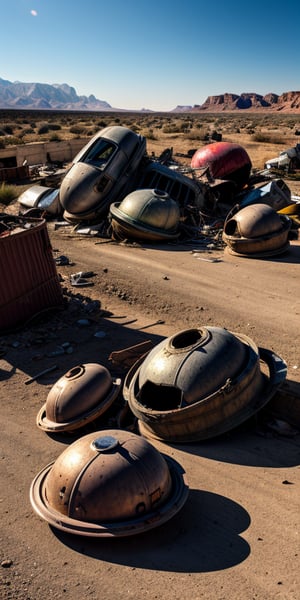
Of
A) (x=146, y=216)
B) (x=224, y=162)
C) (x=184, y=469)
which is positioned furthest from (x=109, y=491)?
(x=224, y=162)

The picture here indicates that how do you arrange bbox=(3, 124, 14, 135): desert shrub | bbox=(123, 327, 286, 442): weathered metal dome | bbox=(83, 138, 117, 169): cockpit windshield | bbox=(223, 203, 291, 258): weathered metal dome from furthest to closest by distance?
1. bbox=(3, 124, 14, 135): desert shrub
2. bbox=(83, 138, 117, 169): cockpit windshield
3. bbox=(223, 203, 291, 258): weathered metal dome
4. bbox=(123, 327, 286, 442): weathered metal dome

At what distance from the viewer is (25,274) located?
1009cm

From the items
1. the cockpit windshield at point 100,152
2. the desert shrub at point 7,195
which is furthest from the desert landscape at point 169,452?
the desert shrub at point 7,195

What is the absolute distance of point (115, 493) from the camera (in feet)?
15.5

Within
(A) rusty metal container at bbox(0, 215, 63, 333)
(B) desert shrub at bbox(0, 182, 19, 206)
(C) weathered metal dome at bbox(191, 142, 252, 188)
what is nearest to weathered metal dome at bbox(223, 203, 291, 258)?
(A) rusty metal container at bbox(0, 215, 63, 333)

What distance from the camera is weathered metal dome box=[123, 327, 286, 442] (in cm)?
660

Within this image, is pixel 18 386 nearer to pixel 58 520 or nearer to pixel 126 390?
pixel 126 390

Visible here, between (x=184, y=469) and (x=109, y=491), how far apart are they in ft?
→ 5.50

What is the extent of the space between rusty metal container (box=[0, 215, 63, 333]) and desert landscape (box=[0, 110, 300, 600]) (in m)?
0.31

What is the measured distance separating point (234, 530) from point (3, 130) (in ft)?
183

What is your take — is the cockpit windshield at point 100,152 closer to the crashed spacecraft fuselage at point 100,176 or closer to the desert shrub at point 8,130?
the crashed spacecraft fuselage at point 100,176

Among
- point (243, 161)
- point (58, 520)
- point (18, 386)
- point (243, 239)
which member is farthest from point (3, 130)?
point (58, 520)

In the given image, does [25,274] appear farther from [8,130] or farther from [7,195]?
[8,130]

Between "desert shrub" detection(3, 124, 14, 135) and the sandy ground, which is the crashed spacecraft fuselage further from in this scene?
"desert shrub" detection(3, 124, 14, 135)
